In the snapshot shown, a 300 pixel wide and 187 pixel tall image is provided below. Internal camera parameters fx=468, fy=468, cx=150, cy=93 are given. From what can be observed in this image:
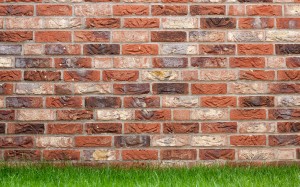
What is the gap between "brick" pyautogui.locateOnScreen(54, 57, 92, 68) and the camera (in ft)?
10.1

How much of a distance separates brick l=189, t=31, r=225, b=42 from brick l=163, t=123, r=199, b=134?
57 cm

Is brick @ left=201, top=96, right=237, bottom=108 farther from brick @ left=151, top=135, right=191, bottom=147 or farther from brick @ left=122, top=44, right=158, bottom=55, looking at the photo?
brick @ left=122, top=44, right=158, bottom=55

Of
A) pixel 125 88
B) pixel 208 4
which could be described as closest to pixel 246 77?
pixel 208 4

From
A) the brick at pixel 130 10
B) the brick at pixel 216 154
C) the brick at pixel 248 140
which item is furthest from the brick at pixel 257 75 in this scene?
the brick at pixel 130 10

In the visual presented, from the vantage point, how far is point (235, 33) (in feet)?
10.3

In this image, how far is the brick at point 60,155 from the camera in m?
3.08

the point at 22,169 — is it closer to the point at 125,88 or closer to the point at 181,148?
the point at 125,88

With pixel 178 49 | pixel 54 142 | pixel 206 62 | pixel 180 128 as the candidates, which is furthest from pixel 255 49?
pixel 54 142

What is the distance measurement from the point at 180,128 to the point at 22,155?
106 cm

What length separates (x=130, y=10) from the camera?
3.11 meters

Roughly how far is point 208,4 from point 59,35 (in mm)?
1014

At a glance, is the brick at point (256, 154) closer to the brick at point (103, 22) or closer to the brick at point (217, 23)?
the brick at point (217, 23)

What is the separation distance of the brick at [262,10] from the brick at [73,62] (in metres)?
1.12

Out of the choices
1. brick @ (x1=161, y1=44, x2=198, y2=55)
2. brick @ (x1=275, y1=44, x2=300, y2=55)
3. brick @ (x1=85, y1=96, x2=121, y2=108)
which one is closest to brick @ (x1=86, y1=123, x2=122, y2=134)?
brick @ (x1=85, y1=96, x2=121, y2=108)
